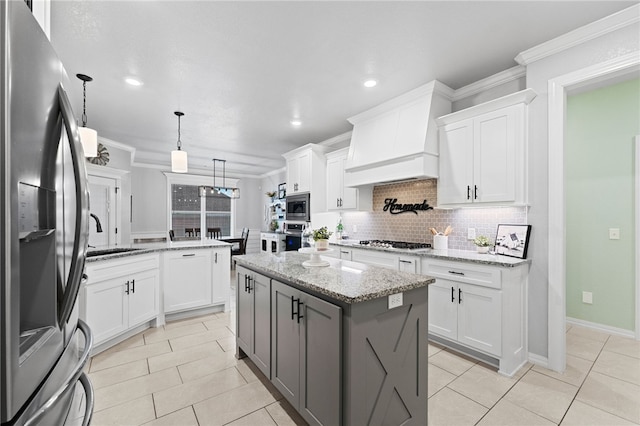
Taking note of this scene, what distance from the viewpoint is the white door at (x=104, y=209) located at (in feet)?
16.0

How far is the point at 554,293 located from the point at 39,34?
3377 millimetres

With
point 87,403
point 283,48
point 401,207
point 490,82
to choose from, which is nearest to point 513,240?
point 401,207

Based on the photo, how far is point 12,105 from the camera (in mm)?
586

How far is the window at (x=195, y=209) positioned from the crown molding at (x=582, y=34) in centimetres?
713

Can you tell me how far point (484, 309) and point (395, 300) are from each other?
1.41m

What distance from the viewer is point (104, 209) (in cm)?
507

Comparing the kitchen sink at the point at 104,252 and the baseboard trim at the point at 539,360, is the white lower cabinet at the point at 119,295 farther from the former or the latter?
the baseboard trim at the point at 539,360

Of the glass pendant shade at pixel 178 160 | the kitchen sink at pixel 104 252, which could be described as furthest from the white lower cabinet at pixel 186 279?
the glass pendant shade at pixel 178 160

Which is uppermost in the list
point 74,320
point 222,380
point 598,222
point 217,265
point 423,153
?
point 423,153

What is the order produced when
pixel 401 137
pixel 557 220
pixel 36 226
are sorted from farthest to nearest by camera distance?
pixel 401 137, pixel 557 220, pixel 36 226

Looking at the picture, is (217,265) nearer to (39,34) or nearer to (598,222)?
(39,34)

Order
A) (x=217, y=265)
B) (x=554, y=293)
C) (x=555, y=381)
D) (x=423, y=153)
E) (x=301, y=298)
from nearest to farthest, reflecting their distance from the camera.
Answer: (x=301, y=298) → (x=555, y=381) → (x=554, y=293) → (x=423, y=153) → (x=217, y=265)

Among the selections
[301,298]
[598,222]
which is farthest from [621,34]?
[301,298]

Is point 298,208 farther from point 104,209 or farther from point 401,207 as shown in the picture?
point 104,209
